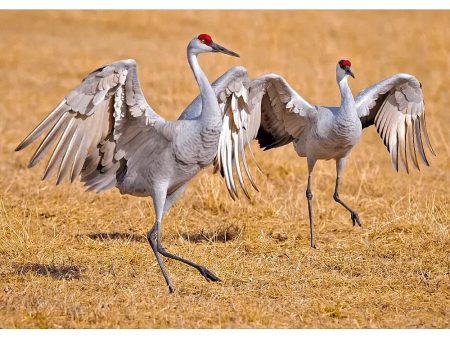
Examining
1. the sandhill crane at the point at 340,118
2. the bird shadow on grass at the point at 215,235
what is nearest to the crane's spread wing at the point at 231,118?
the sandhill crane at the point at 340,118

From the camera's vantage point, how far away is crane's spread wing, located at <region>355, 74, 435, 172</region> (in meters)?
7.64

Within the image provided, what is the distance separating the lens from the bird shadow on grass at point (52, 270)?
20.0ft

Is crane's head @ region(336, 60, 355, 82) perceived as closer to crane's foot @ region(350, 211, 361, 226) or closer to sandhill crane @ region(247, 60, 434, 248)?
sandhill crane @ region(247, 60, 434, 248)

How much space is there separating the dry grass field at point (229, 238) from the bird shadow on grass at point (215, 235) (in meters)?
0.01

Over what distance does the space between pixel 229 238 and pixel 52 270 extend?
1.55m

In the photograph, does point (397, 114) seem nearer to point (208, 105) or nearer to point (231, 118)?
point (231, 118)

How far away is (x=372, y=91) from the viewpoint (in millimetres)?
7617

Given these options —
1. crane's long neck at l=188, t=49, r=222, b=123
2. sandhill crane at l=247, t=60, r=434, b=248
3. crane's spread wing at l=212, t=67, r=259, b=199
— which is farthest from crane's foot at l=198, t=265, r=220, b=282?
sandhill crane at l=247, t=60, r=434, b=248

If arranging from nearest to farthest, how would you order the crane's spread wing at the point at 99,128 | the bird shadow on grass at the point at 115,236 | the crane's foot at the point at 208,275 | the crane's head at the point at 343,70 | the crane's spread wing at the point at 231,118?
the crane's spread wing at the point at 99,128 → the crane's foot at the point at 208,275 → the crane's spread wing at the point at 231,118 → the bird shadow on grass at the point at 115,236 → the crane's head at the point at 343,70

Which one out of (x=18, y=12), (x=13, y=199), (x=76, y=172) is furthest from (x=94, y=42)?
(x=76, y=172)

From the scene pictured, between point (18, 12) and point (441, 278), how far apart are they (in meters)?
11.8

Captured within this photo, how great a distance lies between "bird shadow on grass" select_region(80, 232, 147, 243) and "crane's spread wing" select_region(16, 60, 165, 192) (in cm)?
86

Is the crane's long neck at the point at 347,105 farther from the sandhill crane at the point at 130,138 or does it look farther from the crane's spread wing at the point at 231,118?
the sandhill crane at the point at 130,138

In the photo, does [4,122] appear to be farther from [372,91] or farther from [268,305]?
[268,305]
